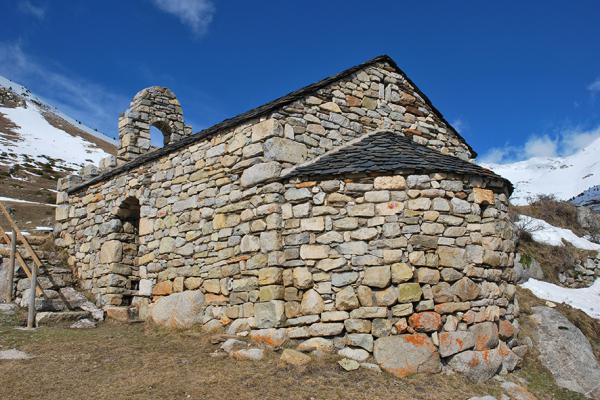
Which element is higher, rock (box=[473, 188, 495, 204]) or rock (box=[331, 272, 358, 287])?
rock (box=[473, 188, 495, 204])

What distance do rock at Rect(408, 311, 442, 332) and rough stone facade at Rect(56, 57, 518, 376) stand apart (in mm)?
14

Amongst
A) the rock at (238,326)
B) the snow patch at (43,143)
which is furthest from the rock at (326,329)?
the snow patch at (43,143)

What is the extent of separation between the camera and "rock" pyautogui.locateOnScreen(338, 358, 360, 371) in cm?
680

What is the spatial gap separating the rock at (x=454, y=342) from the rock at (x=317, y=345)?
1571 mm

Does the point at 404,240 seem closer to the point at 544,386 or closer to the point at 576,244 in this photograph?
the point at 544,386

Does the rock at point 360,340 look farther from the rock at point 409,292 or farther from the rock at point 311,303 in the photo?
the rock at point 409,292

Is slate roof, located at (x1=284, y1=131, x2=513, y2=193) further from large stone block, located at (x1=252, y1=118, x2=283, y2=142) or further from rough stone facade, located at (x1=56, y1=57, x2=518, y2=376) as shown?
large stone block, located at (x1=252, y1=118, x2=283, y2=142)

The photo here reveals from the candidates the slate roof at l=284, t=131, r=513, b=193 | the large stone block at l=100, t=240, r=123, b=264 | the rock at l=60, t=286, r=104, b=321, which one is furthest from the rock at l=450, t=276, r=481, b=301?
the large stone block at l=100, t=240, r=123, b=264

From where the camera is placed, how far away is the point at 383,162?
25.6 feet

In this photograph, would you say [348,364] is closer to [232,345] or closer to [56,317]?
[232,345]

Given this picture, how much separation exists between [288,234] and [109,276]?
18.3ft

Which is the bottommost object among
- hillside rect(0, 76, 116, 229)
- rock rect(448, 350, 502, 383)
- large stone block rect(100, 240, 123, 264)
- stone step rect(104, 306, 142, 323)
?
rock rect(448, 350, 502, 383)

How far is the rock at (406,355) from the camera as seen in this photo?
678cm

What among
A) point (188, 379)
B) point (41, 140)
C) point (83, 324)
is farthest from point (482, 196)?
point (41, 140)
